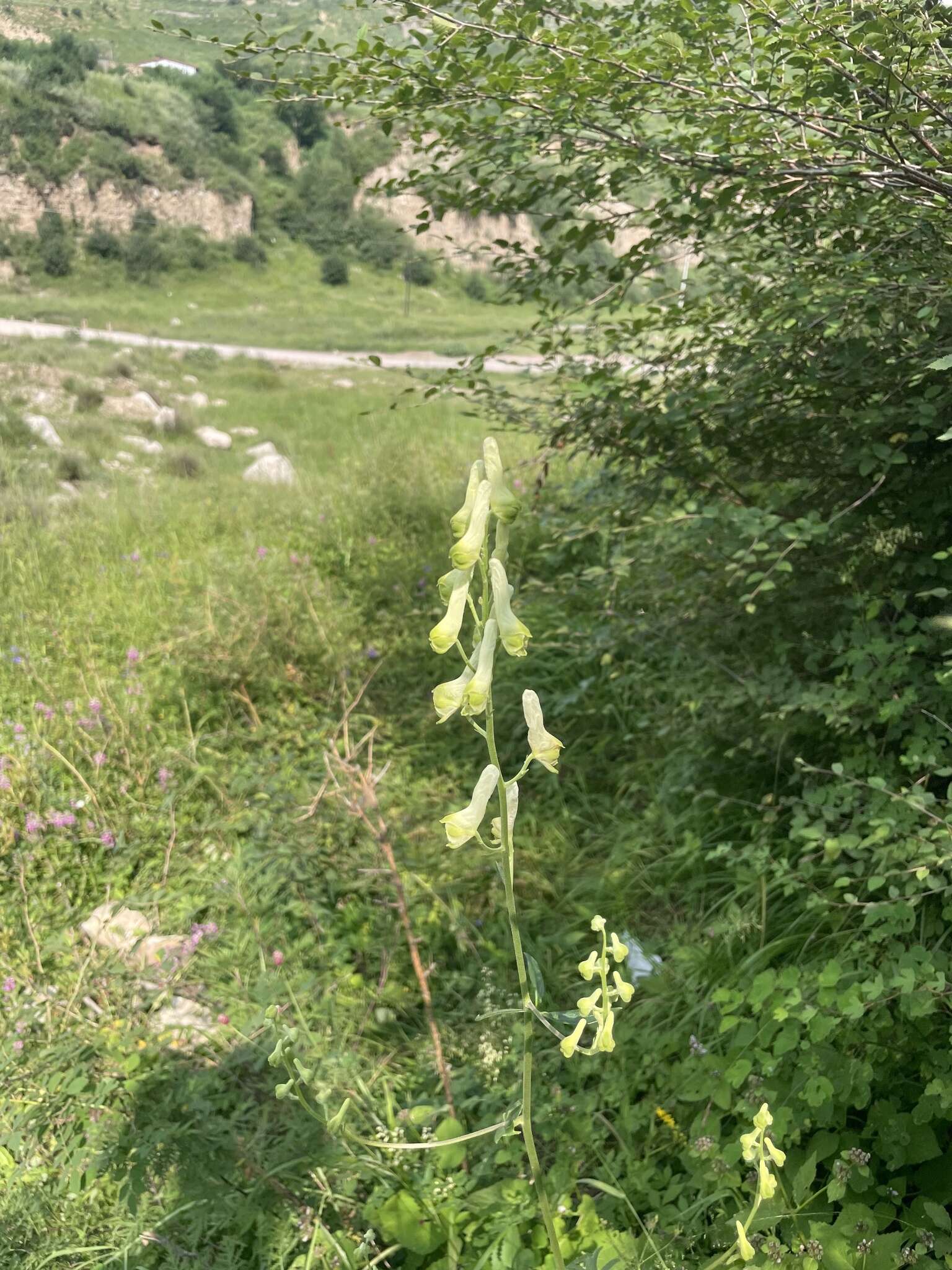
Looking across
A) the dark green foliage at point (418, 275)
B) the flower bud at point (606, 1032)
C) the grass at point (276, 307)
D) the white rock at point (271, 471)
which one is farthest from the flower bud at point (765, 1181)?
the dark green foliage at point (418, 275)

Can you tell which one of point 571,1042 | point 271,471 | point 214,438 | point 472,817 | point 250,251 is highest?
point 250,251

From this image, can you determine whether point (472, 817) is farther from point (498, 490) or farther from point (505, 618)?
point (498, 490)

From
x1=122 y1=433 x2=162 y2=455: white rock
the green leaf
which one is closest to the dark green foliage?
x1=122 y1=433 x2=162 y2=455: white rock

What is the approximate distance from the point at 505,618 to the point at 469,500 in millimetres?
135

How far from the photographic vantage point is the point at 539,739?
Answer: 851 millimetres

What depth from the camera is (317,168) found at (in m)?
9.55

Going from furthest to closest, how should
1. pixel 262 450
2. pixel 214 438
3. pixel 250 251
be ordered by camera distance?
pixel 250 251 → pixel 214 438 → pixel 262 450

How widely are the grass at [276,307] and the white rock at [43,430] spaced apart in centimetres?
112

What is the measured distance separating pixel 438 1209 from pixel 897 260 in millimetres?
2409

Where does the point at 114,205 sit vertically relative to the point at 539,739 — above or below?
above

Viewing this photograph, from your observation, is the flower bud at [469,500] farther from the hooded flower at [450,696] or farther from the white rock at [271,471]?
the white rock at [271,471]

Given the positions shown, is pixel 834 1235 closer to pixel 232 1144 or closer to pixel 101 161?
pixel 232 1144

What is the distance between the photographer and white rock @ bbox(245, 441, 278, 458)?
1020 cm

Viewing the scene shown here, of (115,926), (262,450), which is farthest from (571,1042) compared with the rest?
(262,450)
